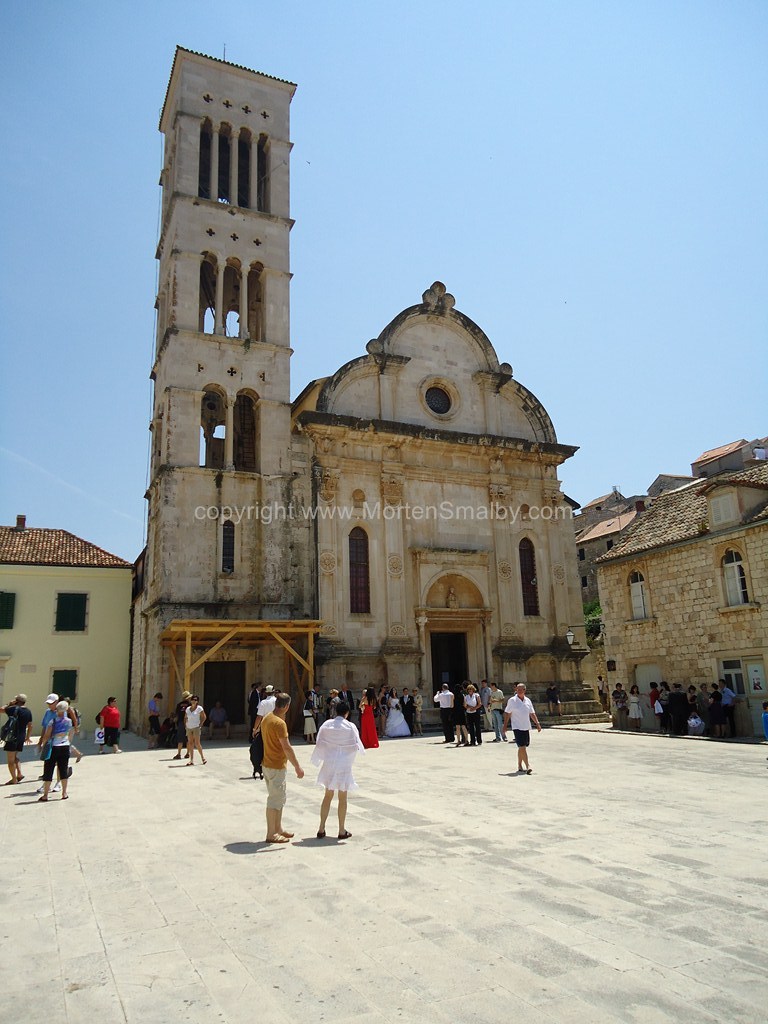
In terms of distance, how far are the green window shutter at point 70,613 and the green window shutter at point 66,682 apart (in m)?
1.66

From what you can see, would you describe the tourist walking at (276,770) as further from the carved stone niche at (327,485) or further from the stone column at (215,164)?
the stone column at (215,164)

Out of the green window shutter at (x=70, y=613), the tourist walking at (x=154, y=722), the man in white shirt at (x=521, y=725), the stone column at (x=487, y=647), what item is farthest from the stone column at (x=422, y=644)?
the green window shutter at (x=70, y=613)

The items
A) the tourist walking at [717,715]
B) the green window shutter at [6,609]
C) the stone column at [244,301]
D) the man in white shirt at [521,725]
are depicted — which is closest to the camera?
the man in white shirt at [521,725]

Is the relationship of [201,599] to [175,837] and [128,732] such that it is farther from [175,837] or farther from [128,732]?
[175,837]

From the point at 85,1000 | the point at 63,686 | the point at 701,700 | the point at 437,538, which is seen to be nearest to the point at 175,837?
the point at 85,1000

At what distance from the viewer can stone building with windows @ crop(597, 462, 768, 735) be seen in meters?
21.4

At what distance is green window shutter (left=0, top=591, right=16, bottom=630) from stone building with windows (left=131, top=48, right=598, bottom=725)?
193 inches

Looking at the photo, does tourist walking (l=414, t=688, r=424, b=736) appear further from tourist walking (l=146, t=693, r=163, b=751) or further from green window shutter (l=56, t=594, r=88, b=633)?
green window shutter (l=56, t=594, r=88, b=633)

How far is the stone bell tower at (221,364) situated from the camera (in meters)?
25.0

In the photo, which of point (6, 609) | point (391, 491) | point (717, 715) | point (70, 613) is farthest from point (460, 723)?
point (6, 609)

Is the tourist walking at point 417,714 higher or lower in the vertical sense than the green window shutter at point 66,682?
lower

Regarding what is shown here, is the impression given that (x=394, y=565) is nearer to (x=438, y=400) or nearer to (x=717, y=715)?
(x=438, y=400)

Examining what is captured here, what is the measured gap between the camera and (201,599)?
80.9 ft

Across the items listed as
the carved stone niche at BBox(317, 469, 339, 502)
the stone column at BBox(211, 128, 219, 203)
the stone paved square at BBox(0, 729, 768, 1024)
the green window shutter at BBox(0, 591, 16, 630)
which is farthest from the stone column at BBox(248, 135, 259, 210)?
the stone paved square at BBox(0, 729, 768, 1024)
